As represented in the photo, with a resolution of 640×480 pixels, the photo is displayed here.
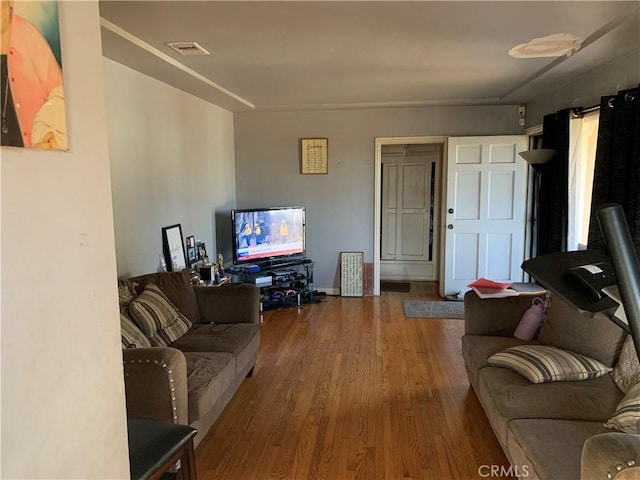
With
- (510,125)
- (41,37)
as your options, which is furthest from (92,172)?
(510,125)

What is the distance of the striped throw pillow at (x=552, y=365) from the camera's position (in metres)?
2.22

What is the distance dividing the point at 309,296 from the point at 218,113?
7.84ft

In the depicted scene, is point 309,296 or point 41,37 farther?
point 309,296

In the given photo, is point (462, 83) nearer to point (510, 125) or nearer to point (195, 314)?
point (510, 125)

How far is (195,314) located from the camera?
3320 millimetres

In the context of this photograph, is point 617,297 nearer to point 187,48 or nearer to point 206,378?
point 206,378

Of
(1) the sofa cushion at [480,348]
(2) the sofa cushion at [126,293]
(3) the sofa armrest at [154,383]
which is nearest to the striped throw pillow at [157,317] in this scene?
(2) the sofa cushion at [126,293]

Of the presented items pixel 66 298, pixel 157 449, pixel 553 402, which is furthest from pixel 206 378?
pixel 553 402

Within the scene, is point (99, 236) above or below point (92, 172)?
below

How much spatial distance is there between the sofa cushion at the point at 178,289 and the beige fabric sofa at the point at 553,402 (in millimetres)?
1911

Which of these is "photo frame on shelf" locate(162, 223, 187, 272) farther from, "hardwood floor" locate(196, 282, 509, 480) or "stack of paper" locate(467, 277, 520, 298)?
"stack of paper" locate(467, 277, 520, 298)

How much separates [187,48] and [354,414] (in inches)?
99.3

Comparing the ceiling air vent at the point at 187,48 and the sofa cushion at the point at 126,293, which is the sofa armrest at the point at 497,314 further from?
the ceiling air vent at the point at 187,48

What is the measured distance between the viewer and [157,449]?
1.48m
